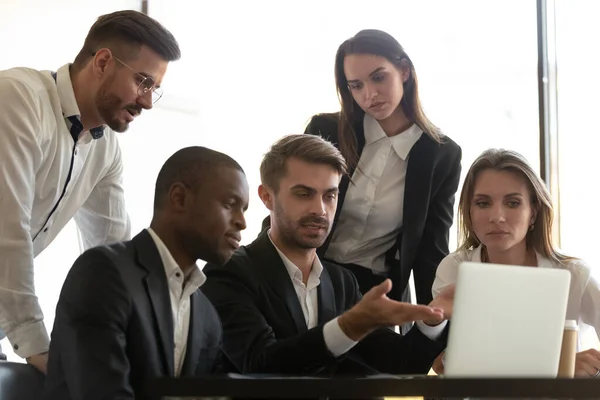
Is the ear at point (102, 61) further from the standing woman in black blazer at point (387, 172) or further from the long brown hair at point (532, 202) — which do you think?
the long brown hair at point (532, 202)

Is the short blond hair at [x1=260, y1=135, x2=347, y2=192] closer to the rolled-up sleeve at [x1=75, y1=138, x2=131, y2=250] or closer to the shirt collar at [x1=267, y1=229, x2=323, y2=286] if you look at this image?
the shirt collar at [x1=267, y1=229, x2=323, y2=286]

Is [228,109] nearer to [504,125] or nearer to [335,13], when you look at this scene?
[335,13]

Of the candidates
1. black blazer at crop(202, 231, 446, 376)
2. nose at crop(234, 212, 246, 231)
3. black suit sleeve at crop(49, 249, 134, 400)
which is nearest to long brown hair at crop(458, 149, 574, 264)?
black blazer at crop(202, 231, 446, 376)

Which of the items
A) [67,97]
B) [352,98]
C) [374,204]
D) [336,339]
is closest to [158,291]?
[336,339]

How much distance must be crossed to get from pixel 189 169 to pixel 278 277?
459mm

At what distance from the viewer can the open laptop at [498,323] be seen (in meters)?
1.33

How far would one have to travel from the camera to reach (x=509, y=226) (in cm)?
240

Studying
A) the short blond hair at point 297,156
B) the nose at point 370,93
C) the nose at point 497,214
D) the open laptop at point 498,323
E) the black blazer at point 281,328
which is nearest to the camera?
the open laptop at point 498,323

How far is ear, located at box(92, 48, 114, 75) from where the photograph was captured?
85.3 inches

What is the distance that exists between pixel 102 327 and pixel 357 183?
1193 millimetres

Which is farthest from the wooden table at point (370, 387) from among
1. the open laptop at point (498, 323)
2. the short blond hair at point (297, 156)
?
the short blond hair at point (297, 156)

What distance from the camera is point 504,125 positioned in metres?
3.81

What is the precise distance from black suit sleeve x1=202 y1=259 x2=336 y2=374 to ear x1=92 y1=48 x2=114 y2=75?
0.55 metres

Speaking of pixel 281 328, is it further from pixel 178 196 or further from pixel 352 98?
pixel 352 98
